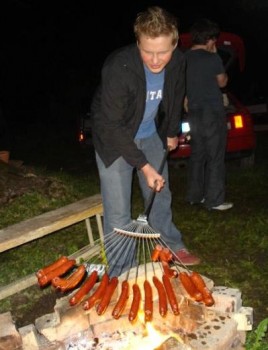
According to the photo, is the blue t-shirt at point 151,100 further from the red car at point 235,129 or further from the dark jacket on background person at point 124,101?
the red car at point 235,129

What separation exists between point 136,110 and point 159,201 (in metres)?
0.99

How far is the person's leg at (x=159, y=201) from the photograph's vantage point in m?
3.91

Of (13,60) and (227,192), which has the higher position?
(13,60)

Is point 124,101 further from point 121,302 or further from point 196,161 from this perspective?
point 196,161

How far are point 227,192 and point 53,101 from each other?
12491 mm

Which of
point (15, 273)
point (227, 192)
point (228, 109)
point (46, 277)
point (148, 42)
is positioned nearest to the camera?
point (46, 277)

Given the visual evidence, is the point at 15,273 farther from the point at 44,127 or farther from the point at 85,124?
the point at 44,127

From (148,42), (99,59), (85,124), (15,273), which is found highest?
(99,59)

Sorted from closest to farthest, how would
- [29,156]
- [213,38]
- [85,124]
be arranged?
[213,38] → [85,124] → [29,156]

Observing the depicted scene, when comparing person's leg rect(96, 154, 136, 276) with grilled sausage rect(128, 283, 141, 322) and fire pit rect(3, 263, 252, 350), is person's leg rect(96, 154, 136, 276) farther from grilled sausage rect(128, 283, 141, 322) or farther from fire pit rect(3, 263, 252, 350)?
grilled sausage rect(128, 283, 141, 322)

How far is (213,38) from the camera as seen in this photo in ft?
18.0

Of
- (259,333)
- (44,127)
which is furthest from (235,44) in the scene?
(44,127)

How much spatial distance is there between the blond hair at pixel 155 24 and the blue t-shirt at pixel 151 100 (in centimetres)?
37

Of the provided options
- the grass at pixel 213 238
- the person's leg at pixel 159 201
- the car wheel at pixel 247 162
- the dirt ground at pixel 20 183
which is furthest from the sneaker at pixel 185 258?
Answer: the car wheel at pixel 247 162
